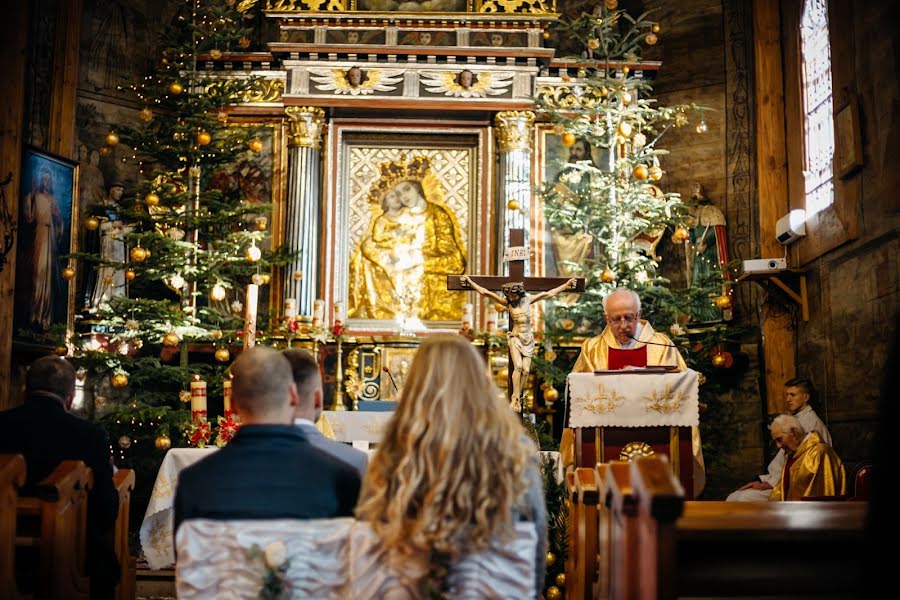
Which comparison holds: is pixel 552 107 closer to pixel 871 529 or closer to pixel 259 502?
pixel 259 502

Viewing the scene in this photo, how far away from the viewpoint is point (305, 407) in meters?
3.88

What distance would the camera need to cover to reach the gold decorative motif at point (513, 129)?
11375 millimetres

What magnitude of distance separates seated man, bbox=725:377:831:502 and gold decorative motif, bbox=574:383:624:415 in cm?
215

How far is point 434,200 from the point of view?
11.7 metres

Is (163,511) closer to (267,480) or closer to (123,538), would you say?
(123,538)

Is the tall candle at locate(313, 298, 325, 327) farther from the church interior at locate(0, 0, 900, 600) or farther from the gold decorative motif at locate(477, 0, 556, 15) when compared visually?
the gold decorative motif at locate(477, 0, 556, 15)

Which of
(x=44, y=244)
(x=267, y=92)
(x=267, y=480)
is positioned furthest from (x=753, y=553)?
(x=267, y=92)

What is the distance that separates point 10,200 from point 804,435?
715 cm

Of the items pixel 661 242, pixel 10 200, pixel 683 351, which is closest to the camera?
pixel 10 200

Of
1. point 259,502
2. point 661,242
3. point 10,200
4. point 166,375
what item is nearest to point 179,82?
point 10,200

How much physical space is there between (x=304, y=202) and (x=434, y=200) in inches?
60.0

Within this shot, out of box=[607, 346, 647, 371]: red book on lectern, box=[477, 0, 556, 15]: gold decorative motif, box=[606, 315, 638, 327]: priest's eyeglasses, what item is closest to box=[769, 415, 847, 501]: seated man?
box=[607, 346, 647, 371]: red book on lectern

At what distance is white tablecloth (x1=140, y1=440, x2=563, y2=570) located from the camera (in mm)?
6203

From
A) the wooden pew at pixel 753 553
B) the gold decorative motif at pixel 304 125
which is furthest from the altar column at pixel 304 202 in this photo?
the wooden pew at pixel 753 553
